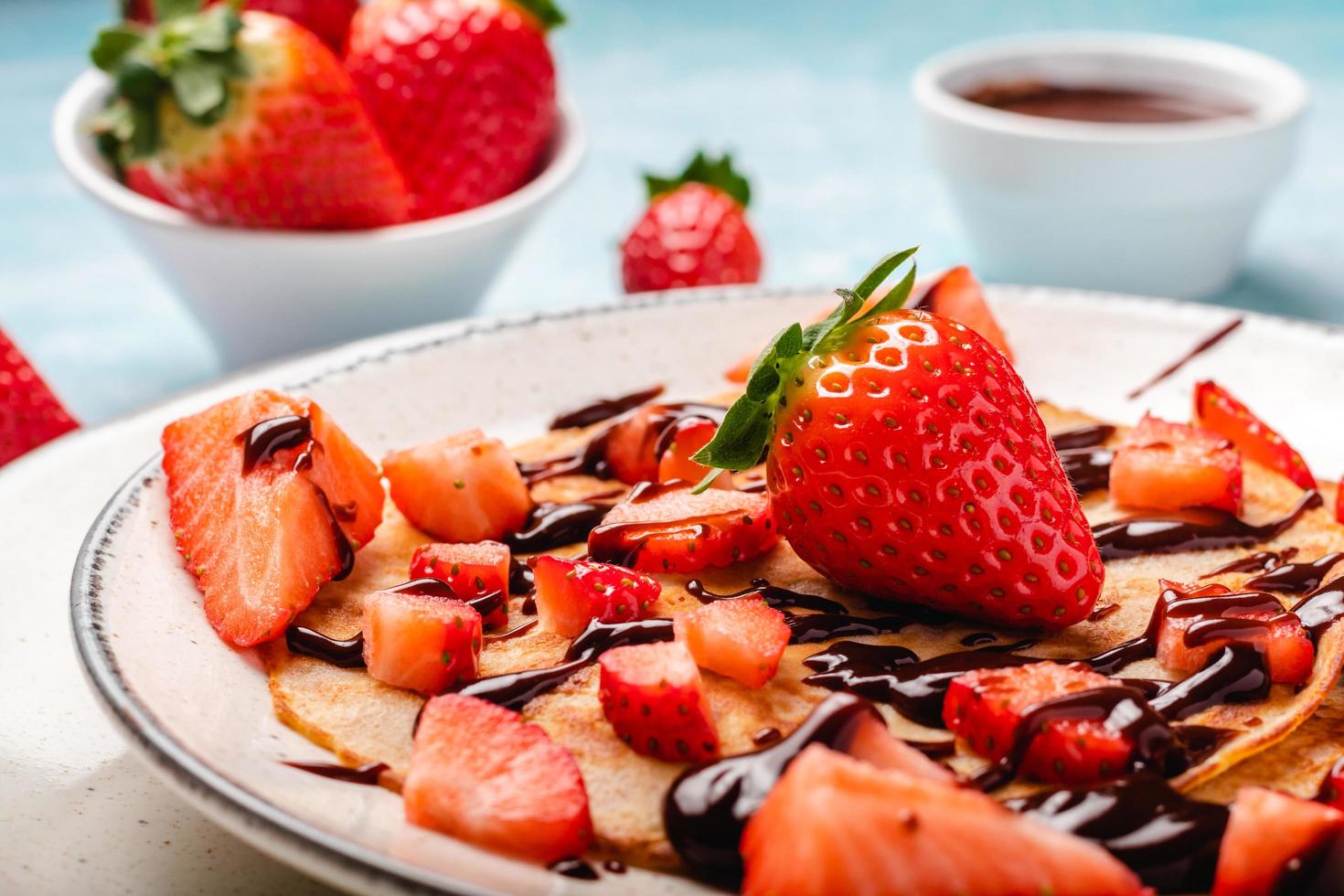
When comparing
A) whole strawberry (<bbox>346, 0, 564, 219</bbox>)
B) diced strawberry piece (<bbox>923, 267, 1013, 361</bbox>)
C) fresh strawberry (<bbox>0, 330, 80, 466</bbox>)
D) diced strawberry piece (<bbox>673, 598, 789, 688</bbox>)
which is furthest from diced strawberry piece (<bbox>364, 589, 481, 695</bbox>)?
whole strawberry (<bbox>346, 0, 564, 219</bbox>)

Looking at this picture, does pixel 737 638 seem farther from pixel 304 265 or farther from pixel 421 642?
pixel 304 265

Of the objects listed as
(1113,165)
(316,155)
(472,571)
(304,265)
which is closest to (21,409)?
(304,265)

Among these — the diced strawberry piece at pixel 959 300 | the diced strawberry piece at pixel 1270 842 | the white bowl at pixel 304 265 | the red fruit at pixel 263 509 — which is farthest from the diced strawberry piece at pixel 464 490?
the white bowl at pixel 304 265

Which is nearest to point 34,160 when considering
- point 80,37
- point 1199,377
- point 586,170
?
point 80,37

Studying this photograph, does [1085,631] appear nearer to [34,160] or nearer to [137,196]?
[137,196]

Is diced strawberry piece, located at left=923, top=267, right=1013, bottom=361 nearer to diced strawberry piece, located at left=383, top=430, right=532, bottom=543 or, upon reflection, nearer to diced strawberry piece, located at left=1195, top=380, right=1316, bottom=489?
diced strawberry piece, located at left=1195, top=380, right=1316, bottom=489

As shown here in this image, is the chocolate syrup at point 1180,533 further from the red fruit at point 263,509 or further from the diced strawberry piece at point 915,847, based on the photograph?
the red fruit at point 263,509
